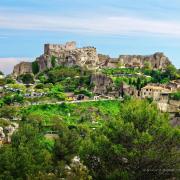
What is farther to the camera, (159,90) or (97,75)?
(97,75)

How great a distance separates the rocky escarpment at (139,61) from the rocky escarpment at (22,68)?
11116 millimetres

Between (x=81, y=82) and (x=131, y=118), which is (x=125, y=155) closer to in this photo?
(x=131, y=118)

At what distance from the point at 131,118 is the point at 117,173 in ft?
8.56

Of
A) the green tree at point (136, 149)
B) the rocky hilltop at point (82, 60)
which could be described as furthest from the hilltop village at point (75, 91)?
the green tree at point (136, 149)

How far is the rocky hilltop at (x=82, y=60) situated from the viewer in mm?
71625

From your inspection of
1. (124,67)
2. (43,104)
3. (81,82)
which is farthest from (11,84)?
(124,67)

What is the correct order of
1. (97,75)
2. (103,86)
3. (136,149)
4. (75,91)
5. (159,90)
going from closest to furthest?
1. (136,149)
2. (159,90)
3. (75,91)
4. (103,86)
5. (97,75)

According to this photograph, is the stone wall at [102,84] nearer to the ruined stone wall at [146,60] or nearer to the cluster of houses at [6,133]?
the ruined stone wall at [146,60]

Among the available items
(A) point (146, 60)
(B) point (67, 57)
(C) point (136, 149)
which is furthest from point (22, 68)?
(C) point (136, 149)

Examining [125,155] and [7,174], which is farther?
[7,174]

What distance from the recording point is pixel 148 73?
6650 centimetres

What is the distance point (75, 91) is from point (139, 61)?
2150 cm

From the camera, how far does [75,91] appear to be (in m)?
56.3

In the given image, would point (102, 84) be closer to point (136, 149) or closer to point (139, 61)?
point (139, 61)
